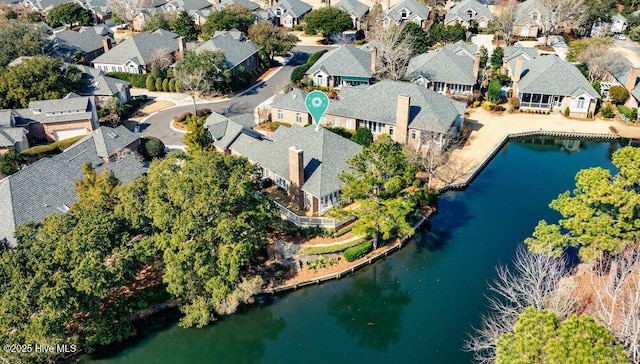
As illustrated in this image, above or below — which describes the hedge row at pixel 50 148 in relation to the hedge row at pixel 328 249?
above

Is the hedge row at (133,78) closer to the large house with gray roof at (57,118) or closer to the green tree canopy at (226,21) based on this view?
the green tree canopy at (226,21)

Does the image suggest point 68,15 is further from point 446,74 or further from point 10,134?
point 446,74

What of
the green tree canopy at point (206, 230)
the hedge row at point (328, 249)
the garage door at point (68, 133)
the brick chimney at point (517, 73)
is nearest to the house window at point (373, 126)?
the hedge row at point (328, 249)

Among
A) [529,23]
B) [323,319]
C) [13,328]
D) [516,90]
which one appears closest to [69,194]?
[13,328]

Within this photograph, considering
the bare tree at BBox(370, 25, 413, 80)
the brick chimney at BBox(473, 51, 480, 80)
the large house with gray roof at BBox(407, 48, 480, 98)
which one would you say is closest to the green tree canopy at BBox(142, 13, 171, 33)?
the bare tree at BBox(370, 25, 413, 80)

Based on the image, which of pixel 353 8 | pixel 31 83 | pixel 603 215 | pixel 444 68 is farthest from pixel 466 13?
pixel 31 83

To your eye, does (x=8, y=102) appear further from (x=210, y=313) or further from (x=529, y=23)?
(x=529, y=23)
